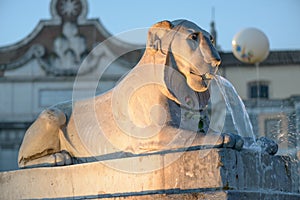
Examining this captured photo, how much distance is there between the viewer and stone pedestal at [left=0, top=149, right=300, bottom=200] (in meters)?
4.46

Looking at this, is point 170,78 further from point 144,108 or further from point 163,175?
point 163,175

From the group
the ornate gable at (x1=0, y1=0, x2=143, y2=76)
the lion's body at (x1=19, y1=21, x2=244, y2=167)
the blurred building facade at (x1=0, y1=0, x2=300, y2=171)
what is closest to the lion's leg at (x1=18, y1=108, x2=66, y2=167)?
the lion's body at (x1=19, y1=21, x2=244, y2=167)

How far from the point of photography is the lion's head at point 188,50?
16.5 ft

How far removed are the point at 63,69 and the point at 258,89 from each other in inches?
368

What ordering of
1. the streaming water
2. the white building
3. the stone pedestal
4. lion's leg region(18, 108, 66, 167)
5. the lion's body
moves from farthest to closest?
1. the white building
2. lion's leg region(18, 108, 66, 167)
3. the streaming water
4. the lion's body
5. the stone pedestal

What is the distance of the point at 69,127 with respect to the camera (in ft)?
18.4

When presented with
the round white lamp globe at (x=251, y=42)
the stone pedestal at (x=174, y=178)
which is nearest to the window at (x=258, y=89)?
the round white lamp globe at (x=251, y=42)

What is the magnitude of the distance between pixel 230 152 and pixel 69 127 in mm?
1575

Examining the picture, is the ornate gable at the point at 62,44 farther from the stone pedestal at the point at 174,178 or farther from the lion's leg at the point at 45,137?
the stone pedestal at the point at 174,178

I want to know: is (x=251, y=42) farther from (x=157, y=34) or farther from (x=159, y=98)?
(x=159, y=98)

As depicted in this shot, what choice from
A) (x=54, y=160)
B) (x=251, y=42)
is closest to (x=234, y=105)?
(x=54, y=160)

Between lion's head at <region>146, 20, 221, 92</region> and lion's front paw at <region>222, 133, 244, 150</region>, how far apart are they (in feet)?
1.99

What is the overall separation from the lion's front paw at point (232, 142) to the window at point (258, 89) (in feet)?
101

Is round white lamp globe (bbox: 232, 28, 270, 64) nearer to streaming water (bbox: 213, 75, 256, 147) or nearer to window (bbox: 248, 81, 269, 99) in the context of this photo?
→ streaming water (bbox: 213, 75, 256, 147)
